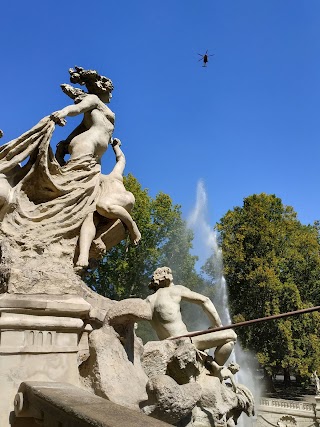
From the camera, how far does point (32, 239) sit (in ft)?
12.5

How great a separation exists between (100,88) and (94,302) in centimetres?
263

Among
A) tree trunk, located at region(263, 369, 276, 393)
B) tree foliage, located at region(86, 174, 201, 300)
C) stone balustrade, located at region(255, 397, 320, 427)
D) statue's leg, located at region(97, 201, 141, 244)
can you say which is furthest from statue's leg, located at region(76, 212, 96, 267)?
tree trunk, located at region(263, 369, 276, 393)

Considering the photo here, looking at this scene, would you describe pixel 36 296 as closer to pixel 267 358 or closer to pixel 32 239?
pixel 32 239

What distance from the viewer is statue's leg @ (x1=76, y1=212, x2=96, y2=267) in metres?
4.02

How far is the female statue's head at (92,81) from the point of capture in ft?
17.2

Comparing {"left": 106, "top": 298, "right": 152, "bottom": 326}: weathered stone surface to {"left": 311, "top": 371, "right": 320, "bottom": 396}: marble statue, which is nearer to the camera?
{"left": 106, "top": 298, "right": 152, "bottom": 326}: weathered stone surface

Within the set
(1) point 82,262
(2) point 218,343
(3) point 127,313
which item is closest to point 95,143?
(1) point 82,262

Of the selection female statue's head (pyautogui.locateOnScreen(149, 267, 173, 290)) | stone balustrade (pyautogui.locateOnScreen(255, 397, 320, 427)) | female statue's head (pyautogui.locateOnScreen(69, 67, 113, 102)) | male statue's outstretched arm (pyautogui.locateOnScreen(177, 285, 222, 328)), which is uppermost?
female statue's head (pyautogui.locateOnScreen(69, 67, 113, 102))

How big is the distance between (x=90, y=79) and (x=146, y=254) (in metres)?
15.7

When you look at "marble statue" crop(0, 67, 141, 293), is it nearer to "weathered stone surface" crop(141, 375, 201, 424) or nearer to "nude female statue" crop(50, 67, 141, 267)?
"nude female statue" crop(50, 67, 141, 267)

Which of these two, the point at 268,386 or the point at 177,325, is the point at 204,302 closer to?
the point at 177,325

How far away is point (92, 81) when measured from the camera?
5254 millimetres

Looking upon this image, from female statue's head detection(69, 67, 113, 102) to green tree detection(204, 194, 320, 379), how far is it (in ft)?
59.9

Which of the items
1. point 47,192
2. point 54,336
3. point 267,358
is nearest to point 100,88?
point 47,192
